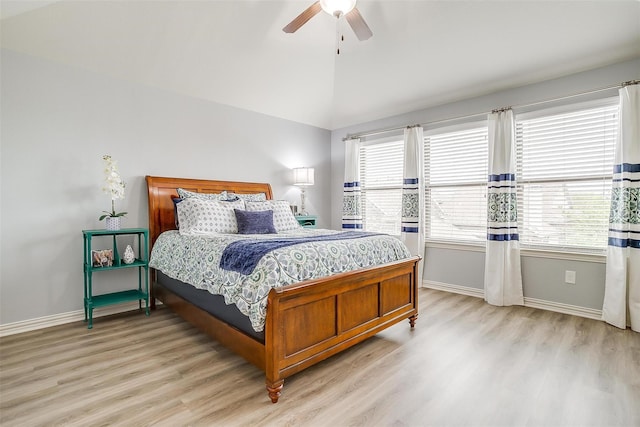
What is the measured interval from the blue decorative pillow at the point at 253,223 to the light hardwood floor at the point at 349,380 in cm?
106

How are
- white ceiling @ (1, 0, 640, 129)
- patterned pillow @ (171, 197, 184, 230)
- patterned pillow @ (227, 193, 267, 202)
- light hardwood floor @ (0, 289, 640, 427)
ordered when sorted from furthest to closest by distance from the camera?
patterned pillow @ (227, 193, 267, 202)
patterned pillow @ (171, 197, 184, 230)
white ceiling @ (1, 0, 640, 129)
light hardwood floor @ (0, 289, 640, 427)

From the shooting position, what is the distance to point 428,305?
369cm

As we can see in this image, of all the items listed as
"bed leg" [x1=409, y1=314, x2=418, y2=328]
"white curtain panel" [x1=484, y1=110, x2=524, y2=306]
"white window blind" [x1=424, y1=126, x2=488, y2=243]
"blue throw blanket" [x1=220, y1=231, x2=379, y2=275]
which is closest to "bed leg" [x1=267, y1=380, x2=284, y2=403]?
"blue throw blanket" [x1=220, y1=231, x2=379, y2=275]

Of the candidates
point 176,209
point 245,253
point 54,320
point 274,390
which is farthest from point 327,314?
point 54,320

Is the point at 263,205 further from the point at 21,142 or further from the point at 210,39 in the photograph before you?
the point at 21,142

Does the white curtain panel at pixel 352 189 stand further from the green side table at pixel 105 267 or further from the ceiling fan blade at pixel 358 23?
the green side table at pixel 105 267

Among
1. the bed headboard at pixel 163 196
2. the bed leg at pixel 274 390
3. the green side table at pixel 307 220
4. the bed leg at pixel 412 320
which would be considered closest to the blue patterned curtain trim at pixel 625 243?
the bed leg at pixel 412 320

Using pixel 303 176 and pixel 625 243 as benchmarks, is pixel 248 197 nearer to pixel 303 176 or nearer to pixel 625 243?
pixel 303 176

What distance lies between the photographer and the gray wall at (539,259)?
3.22 m

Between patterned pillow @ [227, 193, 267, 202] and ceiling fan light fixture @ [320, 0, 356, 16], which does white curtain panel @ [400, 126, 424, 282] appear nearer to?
patterned pillow @ [227, 193, 267, 202]

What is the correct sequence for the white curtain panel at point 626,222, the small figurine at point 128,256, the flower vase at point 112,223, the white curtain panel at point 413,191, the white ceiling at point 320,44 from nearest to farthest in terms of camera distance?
the white ceiling at point 320,44 < the white curtain panel at point 626,222 < the flower vase at point 112,223 < the small figurine at point 128,256 < the white curtain panel at point 413,191

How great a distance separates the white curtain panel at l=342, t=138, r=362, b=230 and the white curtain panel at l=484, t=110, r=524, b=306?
2.03m

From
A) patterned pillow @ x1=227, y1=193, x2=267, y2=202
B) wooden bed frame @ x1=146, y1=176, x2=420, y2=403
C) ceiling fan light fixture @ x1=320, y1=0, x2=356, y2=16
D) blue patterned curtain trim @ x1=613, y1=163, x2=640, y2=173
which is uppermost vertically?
ceiling fan light fixture @ x1=320, y1=0, x2=356, y2=16

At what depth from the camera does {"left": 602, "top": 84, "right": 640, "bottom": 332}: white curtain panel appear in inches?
115
